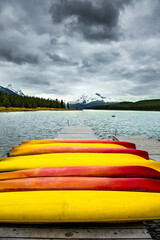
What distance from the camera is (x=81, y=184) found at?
2320 mm

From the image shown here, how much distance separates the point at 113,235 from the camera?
1865 mm

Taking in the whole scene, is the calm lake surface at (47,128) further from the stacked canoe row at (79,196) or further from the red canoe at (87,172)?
the stacked canoe row at (79,196)

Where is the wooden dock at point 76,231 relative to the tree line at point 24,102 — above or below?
below

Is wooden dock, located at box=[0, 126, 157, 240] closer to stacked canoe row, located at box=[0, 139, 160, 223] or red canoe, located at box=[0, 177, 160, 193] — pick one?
stacked canoe row, located at box=[0, 139, 160, 223]

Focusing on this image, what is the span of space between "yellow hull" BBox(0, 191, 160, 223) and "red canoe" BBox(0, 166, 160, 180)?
1.73ft

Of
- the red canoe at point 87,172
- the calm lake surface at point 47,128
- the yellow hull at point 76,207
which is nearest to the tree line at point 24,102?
the calm lake surface at point 47,128

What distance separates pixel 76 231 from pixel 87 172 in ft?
3.33

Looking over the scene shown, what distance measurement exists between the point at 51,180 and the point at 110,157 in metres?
1.80

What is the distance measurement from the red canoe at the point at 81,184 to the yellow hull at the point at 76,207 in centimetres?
11

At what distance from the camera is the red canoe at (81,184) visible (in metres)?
2.29

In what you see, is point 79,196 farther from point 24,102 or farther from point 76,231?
point 24,102

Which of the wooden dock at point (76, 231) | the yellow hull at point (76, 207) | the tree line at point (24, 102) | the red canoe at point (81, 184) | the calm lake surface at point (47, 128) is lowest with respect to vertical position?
the calm lake surface at point (47, 128)

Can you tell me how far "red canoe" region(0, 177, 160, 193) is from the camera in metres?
2.29

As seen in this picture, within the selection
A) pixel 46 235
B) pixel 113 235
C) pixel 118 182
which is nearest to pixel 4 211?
pixel 46 235
